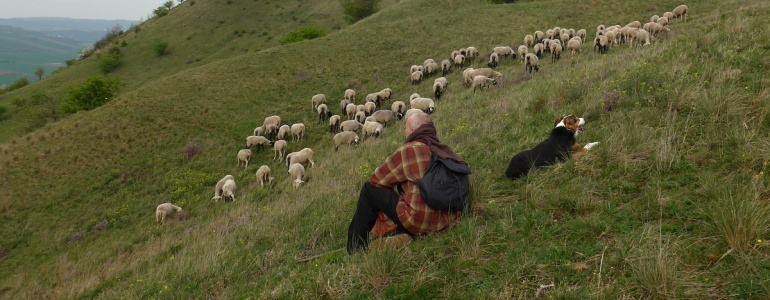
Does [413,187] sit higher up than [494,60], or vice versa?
[413,187]

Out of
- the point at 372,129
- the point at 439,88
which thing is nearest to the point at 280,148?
the point at 372,129

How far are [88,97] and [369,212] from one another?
3933cm

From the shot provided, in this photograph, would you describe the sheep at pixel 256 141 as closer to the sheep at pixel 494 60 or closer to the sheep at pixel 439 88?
the sheep at pixel 439 88

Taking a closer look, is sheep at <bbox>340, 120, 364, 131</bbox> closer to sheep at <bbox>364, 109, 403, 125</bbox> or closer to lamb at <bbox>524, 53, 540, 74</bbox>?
sheep at <bbox>364, 109, 403, 125</bbox>

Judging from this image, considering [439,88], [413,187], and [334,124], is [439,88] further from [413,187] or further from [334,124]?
[413,187]

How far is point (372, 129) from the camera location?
1592 centimetres

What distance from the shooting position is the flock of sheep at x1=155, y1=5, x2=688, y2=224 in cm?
1523

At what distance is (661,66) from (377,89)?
17.8 metres

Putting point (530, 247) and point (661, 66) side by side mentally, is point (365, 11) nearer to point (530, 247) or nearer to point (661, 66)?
point (661, 66)

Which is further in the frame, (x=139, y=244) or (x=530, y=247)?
(x=139, y=244)

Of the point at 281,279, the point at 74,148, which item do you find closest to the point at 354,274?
the point at 281,279

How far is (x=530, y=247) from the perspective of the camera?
3645 millimetres

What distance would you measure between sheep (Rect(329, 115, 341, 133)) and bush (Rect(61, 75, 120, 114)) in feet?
86.5

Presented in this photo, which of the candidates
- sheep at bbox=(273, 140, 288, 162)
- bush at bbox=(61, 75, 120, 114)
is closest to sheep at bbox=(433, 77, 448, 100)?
sheep at bbox=(273, 140, 288, 162)
